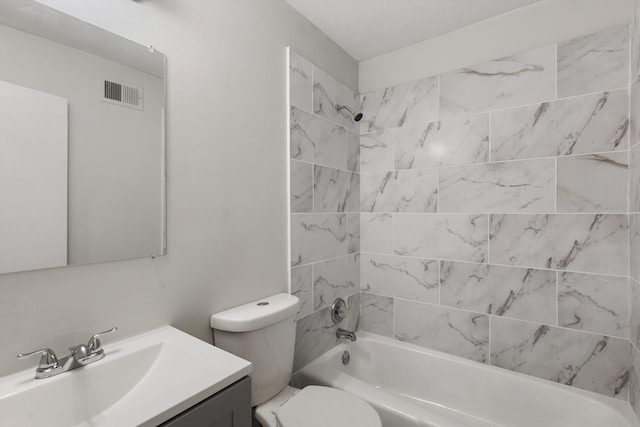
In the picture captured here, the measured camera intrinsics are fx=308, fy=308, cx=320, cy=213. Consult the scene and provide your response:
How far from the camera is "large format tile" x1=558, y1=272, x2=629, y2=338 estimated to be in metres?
1.50

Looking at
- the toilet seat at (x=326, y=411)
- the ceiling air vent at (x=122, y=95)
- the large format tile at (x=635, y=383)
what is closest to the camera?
the ceiling air vent at (x=122, y=95)

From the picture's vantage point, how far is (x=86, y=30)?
0.99 meters

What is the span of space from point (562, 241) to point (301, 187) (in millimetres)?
1435

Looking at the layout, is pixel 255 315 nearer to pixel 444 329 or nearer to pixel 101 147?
pixel 101 147

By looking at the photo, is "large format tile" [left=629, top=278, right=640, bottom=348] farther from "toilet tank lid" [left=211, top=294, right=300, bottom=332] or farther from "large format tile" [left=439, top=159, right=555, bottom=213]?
"toilet tank lid" [left=211, top=294, right=300, bottom=332]

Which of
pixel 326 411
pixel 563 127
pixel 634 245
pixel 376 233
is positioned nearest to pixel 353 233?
pixel 376 233

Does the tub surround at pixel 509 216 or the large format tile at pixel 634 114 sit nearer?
the large format tile at pixel 634 114

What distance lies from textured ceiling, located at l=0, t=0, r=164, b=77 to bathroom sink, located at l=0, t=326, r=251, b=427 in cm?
97

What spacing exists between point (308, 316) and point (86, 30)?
1.63 meters

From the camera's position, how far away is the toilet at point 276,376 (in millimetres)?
1253

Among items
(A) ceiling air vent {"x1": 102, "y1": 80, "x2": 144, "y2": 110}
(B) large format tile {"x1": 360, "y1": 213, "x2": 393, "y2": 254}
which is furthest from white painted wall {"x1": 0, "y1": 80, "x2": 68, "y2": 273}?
(B) large format tile {"x1": 360, "y1": 213, "x2": 393, "y2": 254}

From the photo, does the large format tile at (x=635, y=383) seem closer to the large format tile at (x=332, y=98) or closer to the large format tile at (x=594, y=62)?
the large format tile at (x=594, y=62)

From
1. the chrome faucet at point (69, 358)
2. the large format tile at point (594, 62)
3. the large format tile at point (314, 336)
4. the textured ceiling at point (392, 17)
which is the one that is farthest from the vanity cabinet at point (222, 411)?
the large format tile at point (594, 62)

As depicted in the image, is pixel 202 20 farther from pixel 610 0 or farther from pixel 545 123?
pixel 610 0
